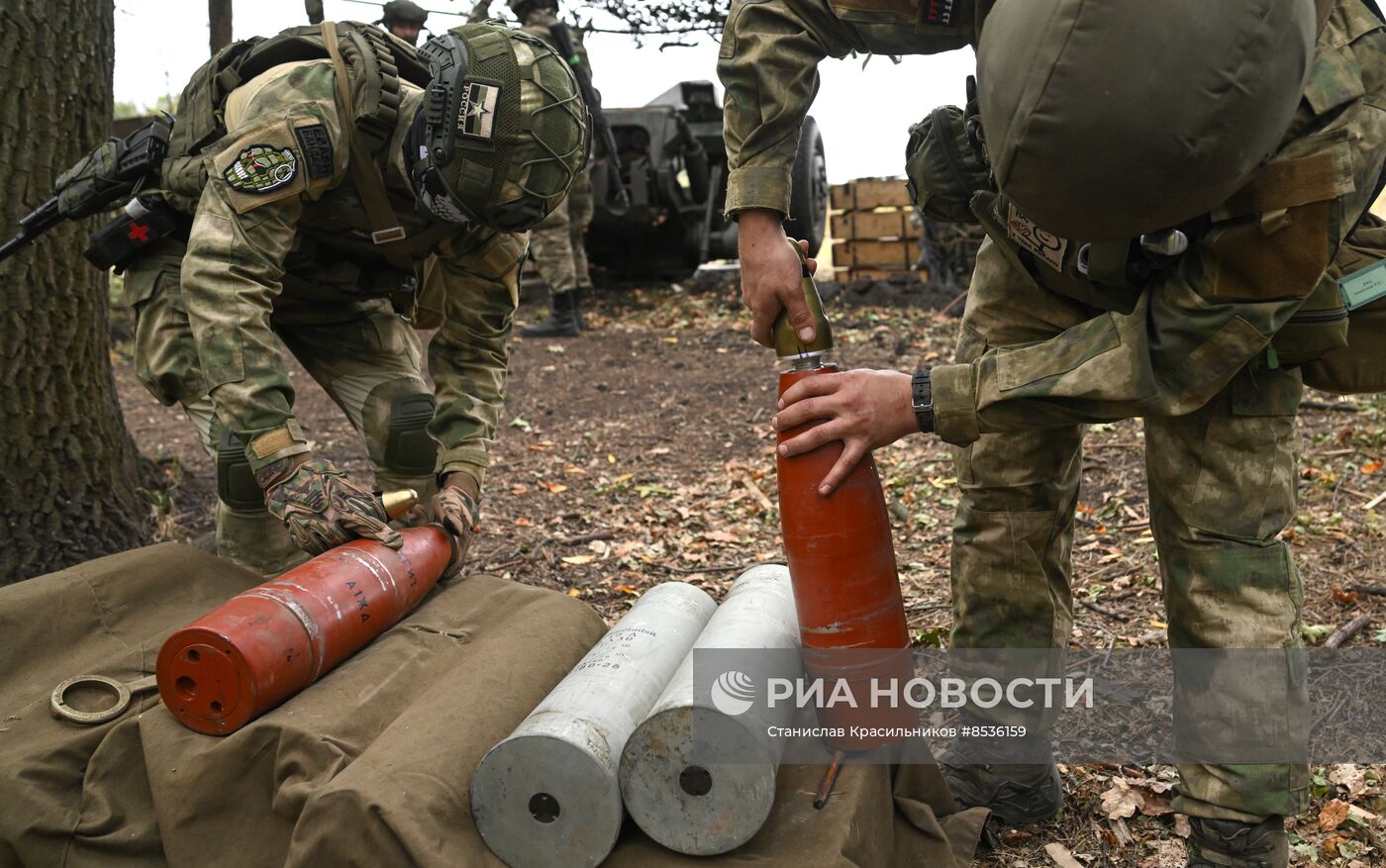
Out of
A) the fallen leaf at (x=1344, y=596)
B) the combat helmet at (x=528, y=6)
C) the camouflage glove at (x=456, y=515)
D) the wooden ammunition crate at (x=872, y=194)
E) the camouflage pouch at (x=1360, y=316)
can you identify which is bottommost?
the fallen leaf at (x=1344, y=596)

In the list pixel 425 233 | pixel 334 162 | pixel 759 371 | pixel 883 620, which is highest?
pixel 334 162

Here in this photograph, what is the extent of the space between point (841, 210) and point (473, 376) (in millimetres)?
10679

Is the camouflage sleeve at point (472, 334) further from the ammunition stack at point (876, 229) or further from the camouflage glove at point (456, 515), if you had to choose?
the ammunition stack at point (876, 229)

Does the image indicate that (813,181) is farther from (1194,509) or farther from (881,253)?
(1194,509)

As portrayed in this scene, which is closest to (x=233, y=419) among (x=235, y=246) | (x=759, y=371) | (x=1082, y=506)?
(x=235, y=246)

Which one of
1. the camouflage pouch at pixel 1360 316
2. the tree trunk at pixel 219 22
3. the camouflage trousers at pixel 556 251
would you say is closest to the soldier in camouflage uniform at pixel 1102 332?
the camouflage pouch at pixel 1360 316

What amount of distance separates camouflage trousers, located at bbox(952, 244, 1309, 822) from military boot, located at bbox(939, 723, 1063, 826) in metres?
0.35

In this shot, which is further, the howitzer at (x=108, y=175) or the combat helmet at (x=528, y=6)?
the combat helmet at (x=528, y=6)

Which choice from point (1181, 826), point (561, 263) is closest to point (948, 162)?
point (1181, 826)

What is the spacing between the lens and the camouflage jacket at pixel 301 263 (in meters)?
2.99

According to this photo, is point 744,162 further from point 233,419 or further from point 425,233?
point 233,419

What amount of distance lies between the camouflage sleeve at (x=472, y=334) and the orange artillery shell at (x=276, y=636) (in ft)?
2.95

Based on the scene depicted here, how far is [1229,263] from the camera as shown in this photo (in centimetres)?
204

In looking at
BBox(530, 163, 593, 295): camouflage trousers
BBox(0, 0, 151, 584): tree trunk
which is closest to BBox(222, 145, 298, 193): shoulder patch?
BBox(0, 0, 151, 584): tree trunk
